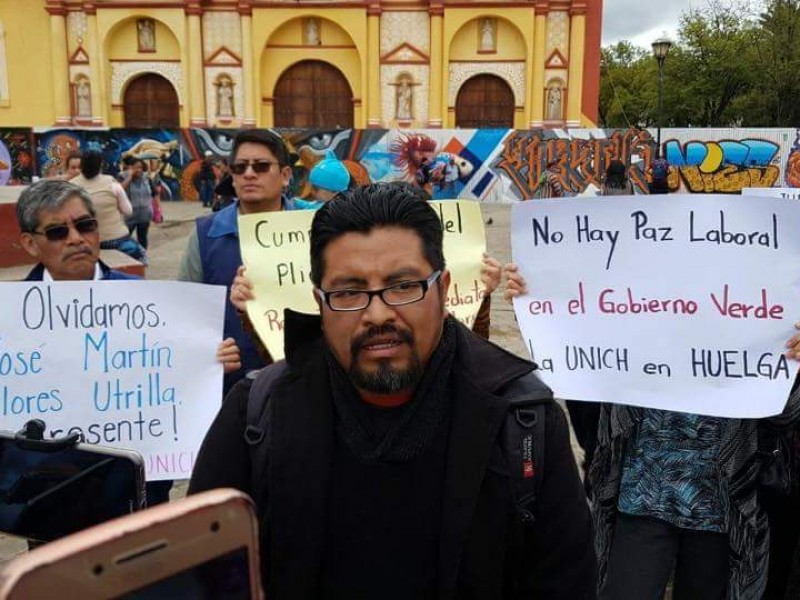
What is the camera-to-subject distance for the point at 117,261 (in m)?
6.63

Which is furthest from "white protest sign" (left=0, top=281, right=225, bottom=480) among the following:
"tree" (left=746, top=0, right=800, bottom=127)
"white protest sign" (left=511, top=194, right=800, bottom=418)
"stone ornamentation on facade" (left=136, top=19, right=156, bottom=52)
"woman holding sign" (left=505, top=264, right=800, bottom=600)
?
"tree" (left=746, top=0, right=800, bottom=127)

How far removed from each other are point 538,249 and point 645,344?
48 centimetres

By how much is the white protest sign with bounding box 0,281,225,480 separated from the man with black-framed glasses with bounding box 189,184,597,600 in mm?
1048

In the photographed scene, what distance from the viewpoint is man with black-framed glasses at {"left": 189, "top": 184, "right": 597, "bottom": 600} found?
137cm

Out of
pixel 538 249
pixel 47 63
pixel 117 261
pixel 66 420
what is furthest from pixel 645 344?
pixel 47 63

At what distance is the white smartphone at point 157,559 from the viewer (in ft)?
2.32

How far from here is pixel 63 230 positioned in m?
2.45

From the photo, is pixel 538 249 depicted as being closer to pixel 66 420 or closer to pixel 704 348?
pixel 704 348

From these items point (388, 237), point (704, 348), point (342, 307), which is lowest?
point (704, 348)

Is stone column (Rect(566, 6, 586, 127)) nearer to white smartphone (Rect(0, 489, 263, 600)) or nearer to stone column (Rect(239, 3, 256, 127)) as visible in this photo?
stone column (Rect(239, 3, 256, 127))

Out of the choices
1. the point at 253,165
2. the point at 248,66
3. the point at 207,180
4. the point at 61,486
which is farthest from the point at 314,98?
the point at 61,486

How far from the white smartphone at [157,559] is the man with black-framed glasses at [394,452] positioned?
0.53m

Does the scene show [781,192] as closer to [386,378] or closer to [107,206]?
[386,378]

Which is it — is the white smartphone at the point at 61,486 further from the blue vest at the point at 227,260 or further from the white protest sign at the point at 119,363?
the blue vest at the point at 227,260
